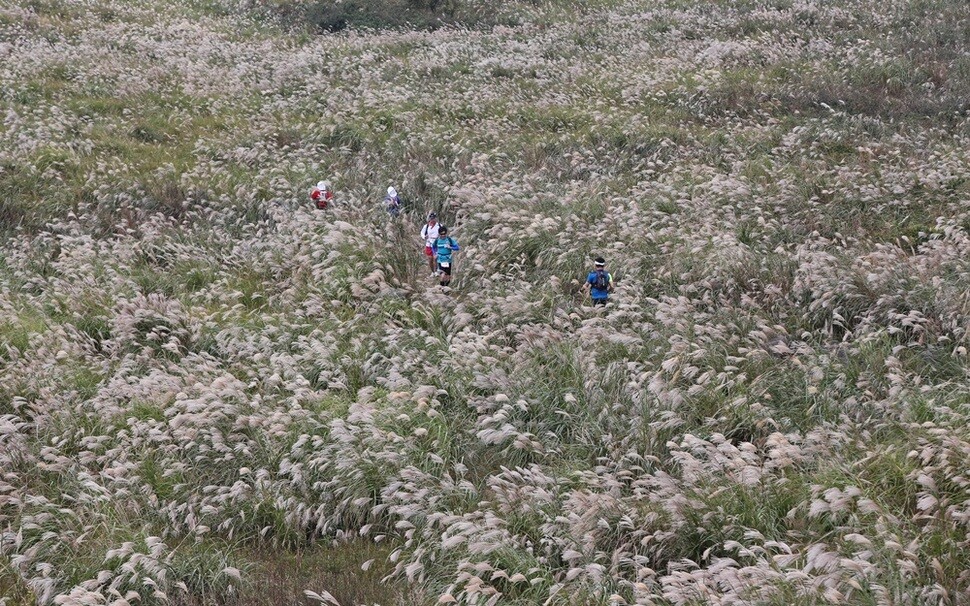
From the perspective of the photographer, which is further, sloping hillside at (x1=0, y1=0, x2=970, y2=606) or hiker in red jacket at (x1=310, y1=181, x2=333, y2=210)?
hiker in red jacket at (x1=310, y1=181, x2=333, y2=210)

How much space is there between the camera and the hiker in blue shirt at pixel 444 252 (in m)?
11.5

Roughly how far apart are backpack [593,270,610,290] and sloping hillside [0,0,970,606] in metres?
0.25

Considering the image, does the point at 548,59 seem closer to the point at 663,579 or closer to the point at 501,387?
the point at 501,387

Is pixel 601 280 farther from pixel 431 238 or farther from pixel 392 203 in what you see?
pixel 392 203

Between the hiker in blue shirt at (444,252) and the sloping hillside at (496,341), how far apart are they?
28 centimetres

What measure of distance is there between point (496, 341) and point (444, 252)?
7.37 ft

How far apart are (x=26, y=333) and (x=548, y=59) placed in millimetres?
18108

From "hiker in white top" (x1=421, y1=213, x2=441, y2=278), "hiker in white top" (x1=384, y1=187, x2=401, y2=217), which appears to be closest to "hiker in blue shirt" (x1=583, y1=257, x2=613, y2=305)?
"hiker in white top" (x1=421, y1=213, x2=441, y2=278)

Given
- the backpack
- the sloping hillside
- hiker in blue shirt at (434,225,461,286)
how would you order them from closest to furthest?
the sloping hillside → the backpack → hiker in blue shirt at (434,225,461,286)

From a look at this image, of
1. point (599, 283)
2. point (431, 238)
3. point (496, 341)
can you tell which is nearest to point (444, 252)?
point (431, 238)

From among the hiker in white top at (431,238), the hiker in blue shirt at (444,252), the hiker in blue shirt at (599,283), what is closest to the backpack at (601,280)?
the hiker in blue shirt at (599,283)

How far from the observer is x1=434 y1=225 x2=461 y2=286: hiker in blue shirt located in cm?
1146

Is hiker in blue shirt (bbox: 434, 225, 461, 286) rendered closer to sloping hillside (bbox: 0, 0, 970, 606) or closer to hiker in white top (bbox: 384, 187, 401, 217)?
sloping hillside (bbox: 0, 0, 970, 606)

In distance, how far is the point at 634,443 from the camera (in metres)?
7.20
